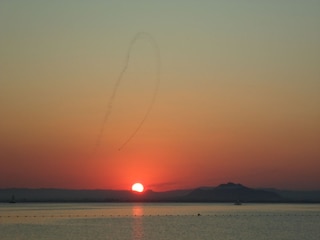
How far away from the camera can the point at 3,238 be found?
320 ft

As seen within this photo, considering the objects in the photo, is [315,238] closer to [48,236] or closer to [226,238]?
[226,238]

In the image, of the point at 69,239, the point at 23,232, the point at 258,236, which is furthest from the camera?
the point at 23,232

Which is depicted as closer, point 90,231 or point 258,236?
point 258,236

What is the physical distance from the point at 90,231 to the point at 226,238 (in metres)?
26.8

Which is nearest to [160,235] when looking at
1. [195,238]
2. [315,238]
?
[195,238]

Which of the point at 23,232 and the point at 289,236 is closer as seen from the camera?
the point at 289,236

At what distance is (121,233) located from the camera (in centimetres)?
10950

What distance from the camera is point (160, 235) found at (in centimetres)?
10419

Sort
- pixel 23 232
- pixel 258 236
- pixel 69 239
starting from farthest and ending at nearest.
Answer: pixel 23 232 < pixel 258 236 < pixel 69 239

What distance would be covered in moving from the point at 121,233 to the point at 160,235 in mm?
8350

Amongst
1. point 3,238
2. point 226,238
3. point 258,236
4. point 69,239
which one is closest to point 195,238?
point 226,238

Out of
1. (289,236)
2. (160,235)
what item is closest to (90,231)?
(160,235)

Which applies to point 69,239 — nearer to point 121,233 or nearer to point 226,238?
point 121,233

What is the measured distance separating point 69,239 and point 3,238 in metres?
9.68
